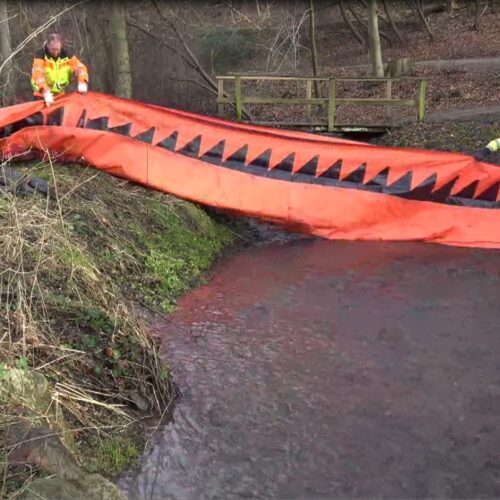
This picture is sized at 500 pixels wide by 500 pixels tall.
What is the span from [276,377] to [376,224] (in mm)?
3907

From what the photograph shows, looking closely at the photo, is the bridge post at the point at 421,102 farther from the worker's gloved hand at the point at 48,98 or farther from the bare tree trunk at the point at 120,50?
the worker's gloved hand at the point at 48,98

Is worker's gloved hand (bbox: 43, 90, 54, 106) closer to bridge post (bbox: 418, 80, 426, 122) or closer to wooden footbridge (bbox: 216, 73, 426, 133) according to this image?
wooden footbridge (bbox: 216, 73, 426, 133)

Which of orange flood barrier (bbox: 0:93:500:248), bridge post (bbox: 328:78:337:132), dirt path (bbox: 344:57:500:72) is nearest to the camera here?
orange flood barrier (bbox: 0:93:500:248)

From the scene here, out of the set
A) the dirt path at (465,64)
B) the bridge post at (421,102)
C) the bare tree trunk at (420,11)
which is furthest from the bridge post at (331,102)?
the bare tree trunk at (420,11)

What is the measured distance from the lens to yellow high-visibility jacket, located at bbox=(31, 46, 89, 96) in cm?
885

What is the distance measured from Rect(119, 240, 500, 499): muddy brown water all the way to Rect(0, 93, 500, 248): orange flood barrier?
2.19 ft

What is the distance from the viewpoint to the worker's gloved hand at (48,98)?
877cm

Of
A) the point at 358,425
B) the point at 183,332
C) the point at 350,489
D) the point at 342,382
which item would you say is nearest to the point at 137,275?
the point at 183,332

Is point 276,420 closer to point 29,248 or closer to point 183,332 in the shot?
point 183,332

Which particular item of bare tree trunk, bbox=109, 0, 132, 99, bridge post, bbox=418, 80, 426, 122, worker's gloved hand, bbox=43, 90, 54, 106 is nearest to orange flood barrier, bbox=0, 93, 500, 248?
worker's gloved hand, bbox=43, 90, 54, 106

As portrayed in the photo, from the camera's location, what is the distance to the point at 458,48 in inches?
1004

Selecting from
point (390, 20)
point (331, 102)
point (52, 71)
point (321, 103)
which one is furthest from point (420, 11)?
point (52, 71)

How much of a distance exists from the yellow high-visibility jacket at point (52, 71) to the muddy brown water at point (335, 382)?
3.22 metres

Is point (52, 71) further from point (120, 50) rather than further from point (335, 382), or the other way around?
point (335, 382)
